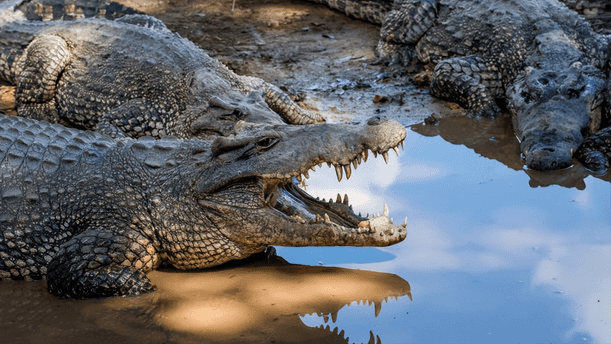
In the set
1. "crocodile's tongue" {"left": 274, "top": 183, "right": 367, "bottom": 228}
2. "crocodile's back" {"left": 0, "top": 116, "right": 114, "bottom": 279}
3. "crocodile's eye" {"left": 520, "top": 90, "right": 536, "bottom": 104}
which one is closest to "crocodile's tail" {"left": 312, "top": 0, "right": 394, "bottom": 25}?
"crocodile's eye" {"left": 520, "top": 90, "right": 536, "bottom": 104}

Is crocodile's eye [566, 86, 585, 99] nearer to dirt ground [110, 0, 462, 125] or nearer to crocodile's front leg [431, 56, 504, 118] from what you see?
crocodile's front leg [431, 56, 504, 118]

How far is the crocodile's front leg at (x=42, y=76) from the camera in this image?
6191 millimetres

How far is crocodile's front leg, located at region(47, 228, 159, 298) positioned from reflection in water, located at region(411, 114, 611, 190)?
3.13 metres

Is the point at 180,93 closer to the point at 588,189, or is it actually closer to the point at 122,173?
the point at 122,173

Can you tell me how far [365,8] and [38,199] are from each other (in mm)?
6200

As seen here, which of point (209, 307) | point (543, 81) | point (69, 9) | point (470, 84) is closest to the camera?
point (209, 307)

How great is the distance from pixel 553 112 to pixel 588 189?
933mm

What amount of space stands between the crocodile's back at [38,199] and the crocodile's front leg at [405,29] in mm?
4692

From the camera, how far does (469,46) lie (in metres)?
7.42

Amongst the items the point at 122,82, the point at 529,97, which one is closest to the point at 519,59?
the point at 529,97

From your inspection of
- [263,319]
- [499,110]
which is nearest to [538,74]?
[499,110]

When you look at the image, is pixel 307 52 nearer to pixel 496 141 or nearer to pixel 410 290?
pixel 496 141

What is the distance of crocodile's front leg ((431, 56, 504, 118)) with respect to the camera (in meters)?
6.79

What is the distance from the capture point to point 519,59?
6.98m
